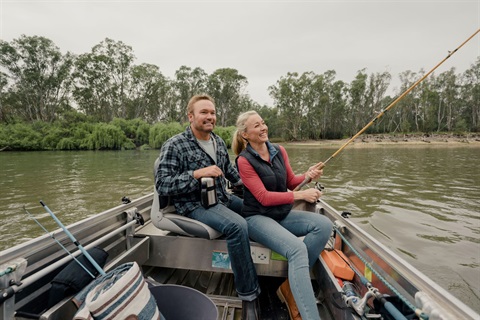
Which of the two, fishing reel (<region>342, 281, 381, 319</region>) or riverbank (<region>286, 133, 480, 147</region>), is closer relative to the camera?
fishing reel (<region>342, 281, 381, 319</region>)

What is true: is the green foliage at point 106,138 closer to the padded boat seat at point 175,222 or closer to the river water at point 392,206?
the river water at point 392,206

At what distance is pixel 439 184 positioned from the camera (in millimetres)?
9164

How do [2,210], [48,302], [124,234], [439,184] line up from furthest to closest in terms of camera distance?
[439,184] → [2,210] → [124,234] → [48,302]

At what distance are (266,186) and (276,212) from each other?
0.83 feet

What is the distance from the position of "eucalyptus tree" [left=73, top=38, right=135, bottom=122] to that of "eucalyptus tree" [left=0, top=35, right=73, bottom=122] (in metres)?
2.05

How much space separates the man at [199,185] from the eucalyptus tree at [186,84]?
169 ft

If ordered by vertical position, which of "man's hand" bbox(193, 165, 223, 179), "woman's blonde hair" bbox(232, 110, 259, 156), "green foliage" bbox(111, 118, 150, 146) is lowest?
"man's hand" bbox(193, 165, 223, 179)

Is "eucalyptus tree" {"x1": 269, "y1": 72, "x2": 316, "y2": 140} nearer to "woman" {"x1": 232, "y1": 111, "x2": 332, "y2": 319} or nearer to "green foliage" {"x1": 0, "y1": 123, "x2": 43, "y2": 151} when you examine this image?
"green foliage" {"x1": 0, "y1": 123, "x2": 43, "y2": 151}

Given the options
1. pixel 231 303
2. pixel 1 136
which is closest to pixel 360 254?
pixel 231 303

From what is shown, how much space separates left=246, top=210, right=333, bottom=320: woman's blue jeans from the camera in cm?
170

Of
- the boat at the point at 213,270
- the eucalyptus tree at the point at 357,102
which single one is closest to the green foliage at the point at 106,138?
the boat at the point at 213,270

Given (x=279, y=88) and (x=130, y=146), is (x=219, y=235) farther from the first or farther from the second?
(x=279, y=88)

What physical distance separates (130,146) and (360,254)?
3441cm

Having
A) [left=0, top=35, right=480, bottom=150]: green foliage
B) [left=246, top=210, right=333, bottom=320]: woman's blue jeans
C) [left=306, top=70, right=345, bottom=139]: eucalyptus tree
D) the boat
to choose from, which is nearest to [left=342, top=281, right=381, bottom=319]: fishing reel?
the boat
